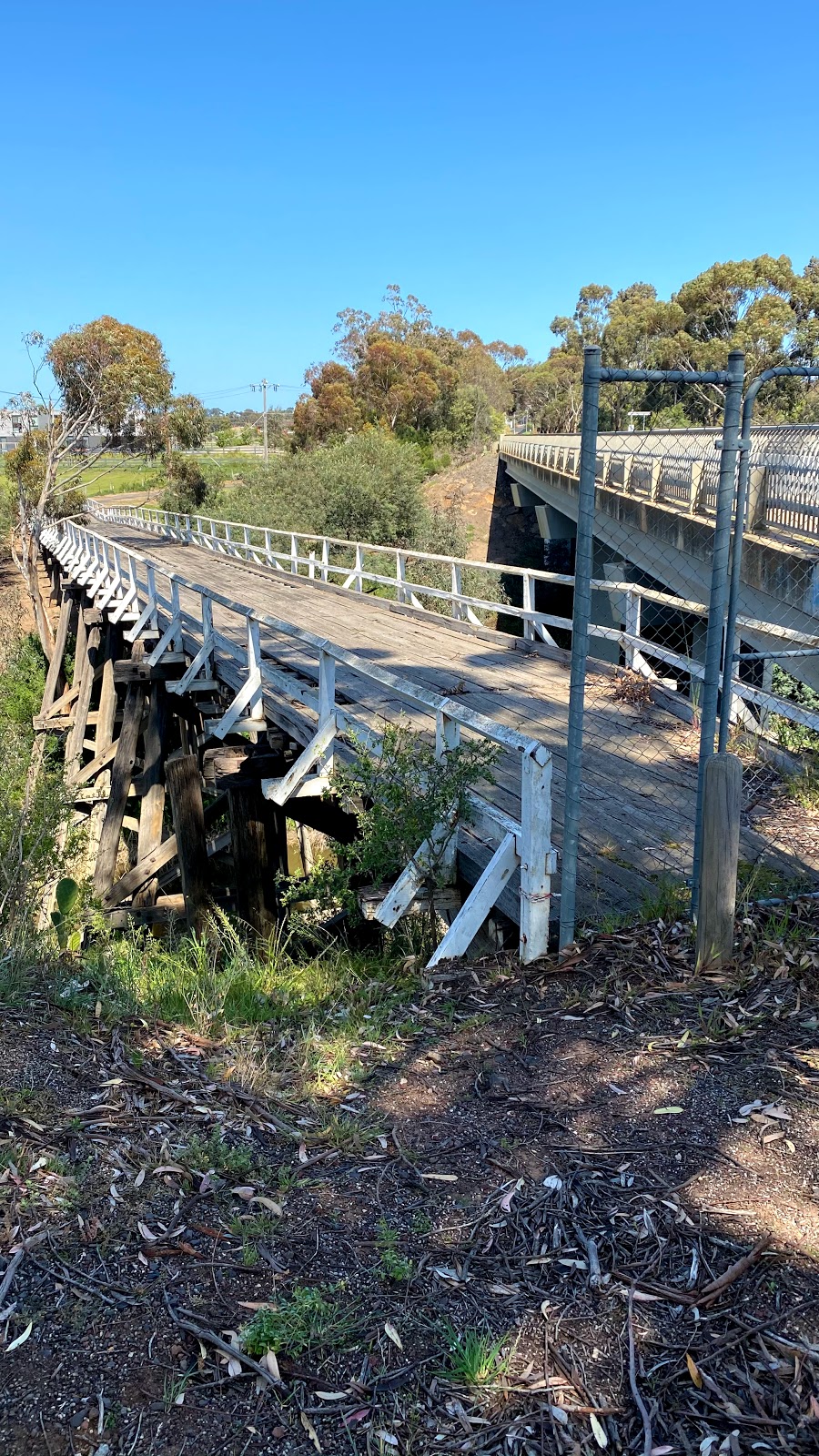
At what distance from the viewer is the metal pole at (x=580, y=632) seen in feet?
12.9

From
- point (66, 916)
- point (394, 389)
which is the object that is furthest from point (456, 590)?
point (394, 389)

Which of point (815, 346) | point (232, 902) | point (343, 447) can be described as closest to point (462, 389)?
point (815, 346)

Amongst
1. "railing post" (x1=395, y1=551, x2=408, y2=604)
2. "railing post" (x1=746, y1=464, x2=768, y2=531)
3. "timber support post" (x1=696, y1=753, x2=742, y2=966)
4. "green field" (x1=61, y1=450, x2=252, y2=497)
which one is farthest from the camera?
"green field" (x1=61, y1=450, x2=252, y2=497)

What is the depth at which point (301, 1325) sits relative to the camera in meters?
2.40

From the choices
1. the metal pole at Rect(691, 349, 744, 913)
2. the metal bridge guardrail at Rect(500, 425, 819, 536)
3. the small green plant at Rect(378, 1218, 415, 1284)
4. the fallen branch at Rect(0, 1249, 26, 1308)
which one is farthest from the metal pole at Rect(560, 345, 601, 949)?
the fallen branch at Rect(0, 1249, 26, 1308)

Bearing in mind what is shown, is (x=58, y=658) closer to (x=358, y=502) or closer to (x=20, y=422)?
(x=358, y=502)

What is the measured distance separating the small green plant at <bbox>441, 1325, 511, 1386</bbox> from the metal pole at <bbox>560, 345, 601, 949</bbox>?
212 centimetres

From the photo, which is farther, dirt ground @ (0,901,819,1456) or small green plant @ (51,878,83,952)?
small green plant @ (51,878,83,952)

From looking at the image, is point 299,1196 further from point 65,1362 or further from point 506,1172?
point 65,1362

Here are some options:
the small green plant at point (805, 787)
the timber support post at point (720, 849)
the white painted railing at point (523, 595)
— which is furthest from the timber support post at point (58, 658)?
the timber support post at point (720, 849)

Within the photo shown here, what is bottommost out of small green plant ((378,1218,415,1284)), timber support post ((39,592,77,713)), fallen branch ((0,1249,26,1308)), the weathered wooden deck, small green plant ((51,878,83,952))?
timber support post ((39,592,77,713))

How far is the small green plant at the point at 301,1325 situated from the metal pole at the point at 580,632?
83.5 inches

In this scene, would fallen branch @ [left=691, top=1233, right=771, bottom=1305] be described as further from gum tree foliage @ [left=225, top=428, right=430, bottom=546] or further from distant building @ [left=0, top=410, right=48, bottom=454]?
distant building @ [left=0, top=410, right=48, bottom=454]

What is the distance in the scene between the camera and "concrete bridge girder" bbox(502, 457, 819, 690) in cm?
812
